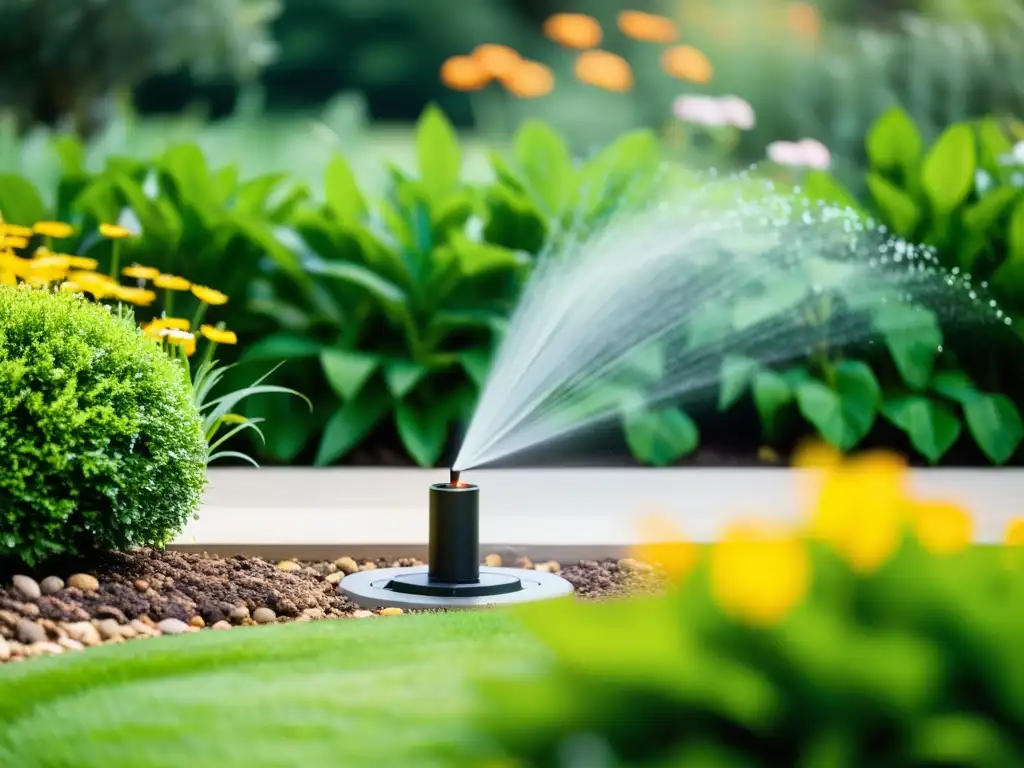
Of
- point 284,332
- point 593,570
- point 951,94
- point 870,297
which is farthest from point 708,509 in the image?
point 951,94

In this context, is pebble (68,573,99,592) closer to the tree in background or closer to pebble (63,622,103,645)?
pebble (63,622,103,645)

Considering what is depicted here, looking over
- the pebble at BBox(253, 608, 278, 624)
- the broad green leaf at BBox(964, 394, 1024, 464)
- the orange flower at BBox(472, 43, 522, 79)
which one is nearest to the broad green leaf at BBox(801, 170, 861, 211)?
the broad green leaf at BBox(964, 394, 1024, 464)

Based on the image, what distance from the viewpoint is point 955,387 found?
5.70 metres

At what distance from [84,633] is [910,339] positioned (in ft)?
12.8

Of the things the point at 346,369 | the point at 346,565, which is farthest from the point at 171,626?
the point at 346,369

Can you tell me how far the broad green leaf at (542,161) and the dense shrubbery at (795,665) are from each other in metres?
4.65

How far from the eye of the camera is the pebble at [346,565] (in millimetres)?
3562

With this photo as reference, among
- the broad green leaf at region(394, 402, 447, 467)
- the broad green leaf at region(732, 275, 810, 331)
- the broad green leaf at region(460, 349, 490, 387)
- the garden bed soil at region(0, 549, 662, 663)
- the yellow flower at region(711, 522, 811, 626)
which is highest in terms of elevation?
the broad green leaf at region(732, 275, 810, 331)

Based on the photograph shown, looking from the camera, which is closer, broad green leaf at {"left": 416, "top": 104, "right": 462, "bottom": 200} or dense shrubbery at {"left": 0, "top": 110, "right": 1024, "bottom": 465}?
dense shrubbery at {"left": 0, "top": 110, "right": 1024, "bottom": 465}

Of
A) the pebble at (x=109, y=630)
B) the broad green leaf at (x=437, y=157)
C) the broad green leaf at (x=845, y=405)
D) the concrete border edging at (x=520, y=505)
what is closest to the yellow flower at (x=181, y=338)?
the concrete border edging at (x=520, y=505)

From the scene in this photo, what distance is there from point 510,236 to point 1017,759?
469 centimetres

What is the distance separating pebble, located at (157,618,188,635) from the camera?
280 centimetres

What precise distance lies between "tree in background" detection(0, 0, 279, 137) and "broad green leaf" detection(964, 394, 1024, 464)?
9511 millimetres

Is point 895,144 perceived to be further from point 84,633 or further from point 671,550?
point 671,550
